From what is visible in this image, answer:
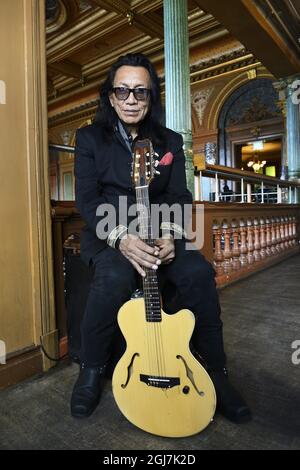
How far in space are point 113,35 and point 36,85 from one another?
7164mm

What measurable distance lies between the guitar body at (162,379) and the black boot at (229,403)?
0.42 ft

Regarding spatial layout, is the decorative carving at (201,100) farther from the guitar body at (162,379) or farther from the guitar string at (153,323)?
the guitar body at (162,379)

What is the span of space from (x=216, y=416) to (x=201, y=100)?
833 centimetres

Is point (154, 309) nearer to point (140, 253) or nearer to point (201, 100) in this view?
point (140, 253)

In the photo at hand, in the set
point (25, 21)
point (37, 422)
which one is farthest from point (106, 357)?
point (25, 21)

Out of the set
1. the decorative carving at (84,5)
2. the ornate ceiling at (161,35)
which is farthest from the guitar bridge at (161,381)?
the decorative carving at (84,5)

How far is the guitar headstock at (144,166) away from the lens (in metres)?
1.08

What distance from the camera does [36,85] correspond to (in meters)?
1.48

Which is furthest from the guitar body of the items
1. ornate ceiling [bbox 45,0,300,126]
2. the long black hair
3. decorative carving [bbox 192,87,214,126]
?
decorative carving [bbox 192,87,214,126]

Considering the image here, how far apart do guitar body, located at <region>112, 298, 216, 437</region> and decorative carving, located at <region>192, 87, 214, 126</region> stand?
816cm

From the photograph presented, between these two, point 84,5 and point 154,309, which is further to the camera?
point 84,5

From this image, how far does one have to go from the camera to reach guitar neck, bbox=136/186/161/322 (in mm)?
1052

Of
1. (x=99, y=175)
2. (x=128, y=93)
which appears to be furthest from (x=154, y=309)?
(x=128, y=93)

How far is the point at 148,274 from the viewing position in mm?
1089
